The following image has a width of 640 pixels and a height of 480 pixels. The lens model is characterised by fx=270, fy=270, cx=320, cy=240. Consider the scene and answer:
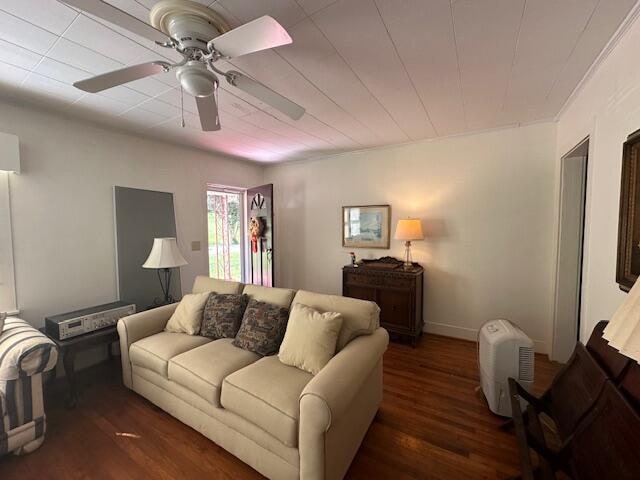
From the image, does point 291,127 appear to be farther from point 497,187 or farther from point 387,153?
point 497,187

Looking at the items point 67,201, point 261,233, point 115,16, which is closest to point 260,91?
point 115,16

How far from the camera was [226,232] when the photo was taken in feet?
15.0

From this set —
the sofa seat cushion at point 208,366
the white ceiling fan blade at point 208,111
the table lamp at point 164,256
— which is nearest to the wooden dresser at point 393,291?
the sofa seat cushion at point 208,366

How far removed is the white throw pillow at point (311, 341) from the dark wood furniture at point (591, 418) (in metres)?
1.05

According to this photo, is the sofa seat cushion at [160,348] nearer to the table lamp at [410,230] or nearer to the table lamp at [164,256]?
the table lamp at [164,256]

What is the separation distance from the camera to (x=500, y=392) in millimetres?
1945

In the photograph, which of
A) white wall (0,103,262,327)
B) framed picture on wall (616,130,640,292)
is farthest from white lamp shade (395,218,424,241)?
white wall (0,103,262,327)

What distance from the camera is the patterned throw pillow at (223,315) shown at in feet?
7.35

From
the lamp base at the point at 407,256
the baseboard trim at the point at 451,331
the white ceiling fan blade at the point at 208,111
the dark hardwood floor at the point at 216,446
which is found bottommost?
the dark hardwood floor at the point at 216,446

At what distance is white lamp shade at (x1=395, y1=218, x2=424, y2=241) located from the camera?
3174 mm

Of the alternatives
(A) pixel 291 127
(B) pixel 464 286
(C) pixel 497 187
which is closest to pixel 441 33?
(A) pixel 291 127

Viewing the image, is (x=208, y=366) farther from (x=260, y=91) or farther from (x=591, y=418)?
(x=591, y=418)

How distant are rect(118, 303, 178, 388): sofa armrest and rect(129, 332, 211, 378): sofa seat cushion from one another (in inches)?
3.0

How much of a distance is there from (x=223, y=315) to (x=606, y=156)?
9.36 ft
